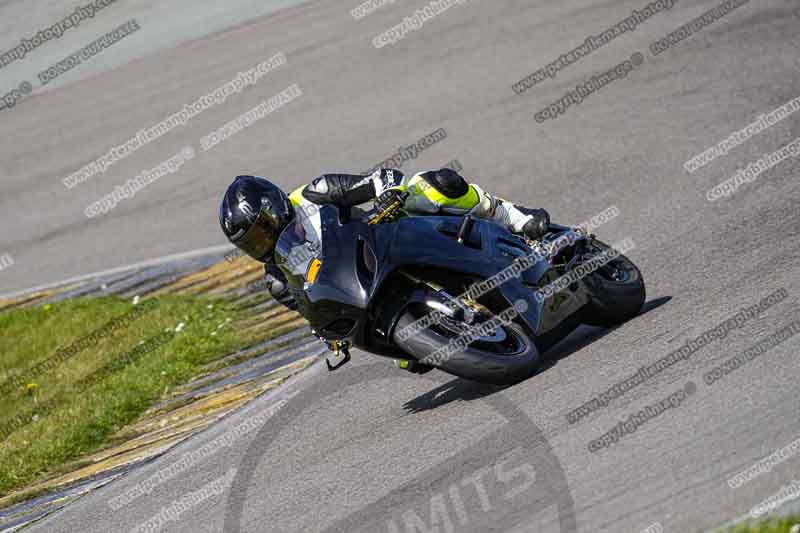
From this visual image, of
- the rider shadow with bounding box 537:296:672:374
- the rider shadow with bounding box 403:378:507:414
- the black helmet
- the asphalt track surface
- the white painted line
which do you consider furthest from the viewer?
the white painted line

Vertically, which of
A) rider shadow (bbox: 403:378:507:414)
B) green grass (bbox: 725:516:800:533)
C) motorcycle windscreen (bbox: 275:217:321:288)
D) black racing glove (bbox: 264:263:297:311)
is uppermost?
motorcycle windscreen (bbox: 275:217:321:288)

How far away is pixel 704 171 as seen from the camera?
31.8 ft

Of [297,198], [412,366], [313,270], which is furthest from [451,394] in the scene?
[297,198]

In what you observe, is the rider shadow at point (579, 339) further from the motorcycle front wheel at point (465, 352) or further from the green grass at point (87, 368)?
the green grass at point (87, 368)

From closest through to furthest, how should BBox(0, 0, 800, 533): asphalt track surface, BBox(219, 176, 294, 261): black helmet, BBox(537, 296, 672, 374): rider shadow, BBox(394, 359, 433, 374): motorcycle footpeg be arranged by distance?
1. BBox(0, 0, 800, 533): asphalt track surface
2. BBox(219, 176, 294, 261): black helmet
3. BBox(394, 359, 433, 374): motorcycle footpeg
4. BBox(537, 296, 672, 374): rider shadow

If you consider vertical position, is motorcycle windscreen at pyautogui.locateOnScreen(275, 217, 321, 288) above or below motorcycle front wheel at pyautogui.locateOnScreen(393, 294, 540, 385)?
above

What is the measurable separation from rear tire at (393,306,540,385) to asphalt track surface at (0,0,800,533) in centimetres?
13

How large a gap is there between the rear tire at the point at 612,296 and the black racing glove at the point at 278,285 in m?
1.82

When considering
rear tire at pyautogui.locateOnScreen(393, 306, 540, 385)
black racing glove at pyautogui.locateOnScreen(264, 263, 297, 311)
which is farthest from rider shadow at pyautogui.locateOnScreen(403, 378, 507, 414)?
black racing glove at pyautogui.locateOnScreen(264, 263, 297, 311)

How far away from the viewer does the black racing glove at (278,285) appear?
22.3 ft

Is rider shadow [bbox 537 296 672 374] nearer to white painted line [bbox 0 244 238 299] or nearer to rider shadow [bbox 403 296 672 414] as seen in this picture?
rider shadow [bbox 403 296 672 414]

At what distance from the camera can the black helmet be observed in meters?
6.35

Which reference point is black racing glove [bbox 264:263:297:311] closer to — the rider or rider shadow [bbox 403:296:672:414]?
the rider

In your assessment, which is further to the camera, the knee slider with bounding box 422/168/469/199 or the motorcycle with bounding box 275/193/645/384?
the knee slider with bounding box 422/168/469/199
